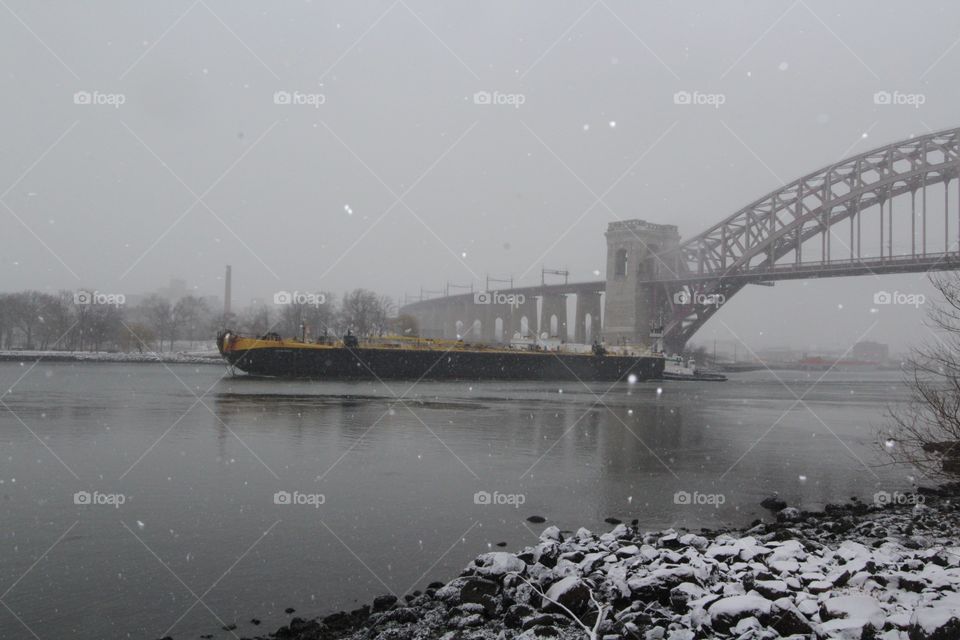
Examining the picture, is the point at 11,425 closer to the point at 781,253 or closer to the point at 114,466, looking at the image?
the point at 114,466

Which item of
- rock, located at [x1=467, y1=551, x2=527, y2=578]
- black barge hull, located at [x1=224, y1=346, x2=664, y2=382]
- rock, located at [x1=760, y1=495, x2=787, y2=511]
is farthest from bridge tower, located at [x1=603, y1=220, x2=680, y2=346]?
rock, located at [x1=467, y1=551, x2=527, y2=578]

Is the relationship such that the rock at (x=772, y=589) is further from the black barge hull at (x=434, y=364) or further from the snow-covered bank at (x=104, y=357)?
the snow-covered bank at (x=104, y=357)

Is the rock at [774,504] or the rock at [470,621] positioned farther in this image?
the rock at [774,504]

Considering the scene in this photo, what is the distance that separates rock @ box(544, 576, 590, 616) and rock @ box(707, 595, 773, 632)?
923mm

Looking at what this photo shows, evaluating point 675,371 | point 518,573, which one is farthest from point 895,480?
point 675,371

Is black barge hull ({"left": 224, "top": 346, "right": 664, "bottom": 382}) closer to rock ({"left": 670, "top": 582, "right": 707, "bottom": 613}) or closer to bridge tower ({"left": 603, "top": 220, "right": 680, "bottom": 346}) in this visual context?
bridge tower ({"left": 603, "top": 220, "right": 680, "bottom": 346})

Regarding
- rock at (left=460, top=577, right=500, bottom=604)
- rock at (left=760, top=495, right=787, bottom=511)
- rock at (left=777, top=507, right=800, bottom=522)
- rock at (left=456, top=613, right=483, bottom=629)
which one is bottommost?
rock at (left=760, top=495, right=787, bottom=511)

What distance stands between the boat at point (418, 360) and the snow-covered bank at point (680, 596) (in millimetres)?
38141

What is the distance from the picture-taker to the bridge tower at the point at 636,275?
222 feet

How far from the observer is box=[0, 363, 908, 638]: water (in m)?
5.91

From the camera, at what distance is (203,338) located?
95.0m

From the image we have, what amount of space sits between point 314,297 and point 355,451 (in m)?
13.5

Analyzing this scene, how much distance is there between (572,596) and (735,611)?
119 centimetres

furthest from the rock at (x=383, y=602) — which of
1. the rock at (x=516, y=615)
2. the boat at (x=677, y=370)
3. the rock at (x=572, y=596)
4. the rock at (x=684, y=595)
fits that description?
the boat at (x=677, y=370)
